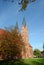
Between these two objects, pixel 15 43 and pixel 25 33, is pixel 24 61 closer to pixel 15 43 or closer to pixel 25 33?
pixel 15 43

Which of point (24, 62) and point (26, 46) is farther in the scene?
point (26, 46)

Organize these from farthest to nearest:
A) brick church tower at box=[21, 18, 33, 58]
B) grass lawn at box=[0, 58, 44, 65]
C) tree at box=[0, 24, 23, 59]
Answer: brick church tower at box=[21, 18, 33, 58] < tree at box=[0, 24, 23, 59] < grass lawn at box=[0, 58, 44, 65]

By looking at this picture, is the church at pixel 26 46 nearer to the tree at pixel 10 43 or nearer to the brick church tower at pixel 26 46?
the brick church tower at pixel 26 46

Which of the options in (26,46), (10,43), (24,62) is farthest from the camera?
(26,46)

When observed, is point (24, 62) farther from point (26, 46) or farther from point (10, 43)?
point (26, 46)

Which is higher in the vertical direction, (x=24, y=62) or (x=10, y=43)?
(x=10, y=43)

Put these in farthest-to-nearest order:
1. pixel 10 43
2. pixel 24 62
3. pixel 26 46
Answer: pixel 26 46 → pixel 10 43 → pixel 24 62

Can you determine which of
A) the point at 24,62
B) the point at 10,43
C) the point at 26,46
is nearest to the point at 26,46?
the point at 26,46

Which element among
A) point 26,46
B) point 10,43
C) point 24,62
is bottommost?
point 24,62

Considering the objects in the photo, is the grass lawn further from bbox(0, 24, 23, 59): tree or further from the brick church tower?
the brick church tower

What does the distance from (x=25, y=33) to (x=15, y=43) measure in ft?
135

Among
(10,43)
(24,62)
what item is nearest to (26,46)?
(10,43)

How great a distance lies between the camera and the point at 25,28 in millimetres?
105750

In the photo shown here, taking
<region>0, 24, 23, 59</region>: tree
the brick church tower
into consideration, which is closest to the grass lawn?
<region>0, 24, 23, 59</region>: tree
